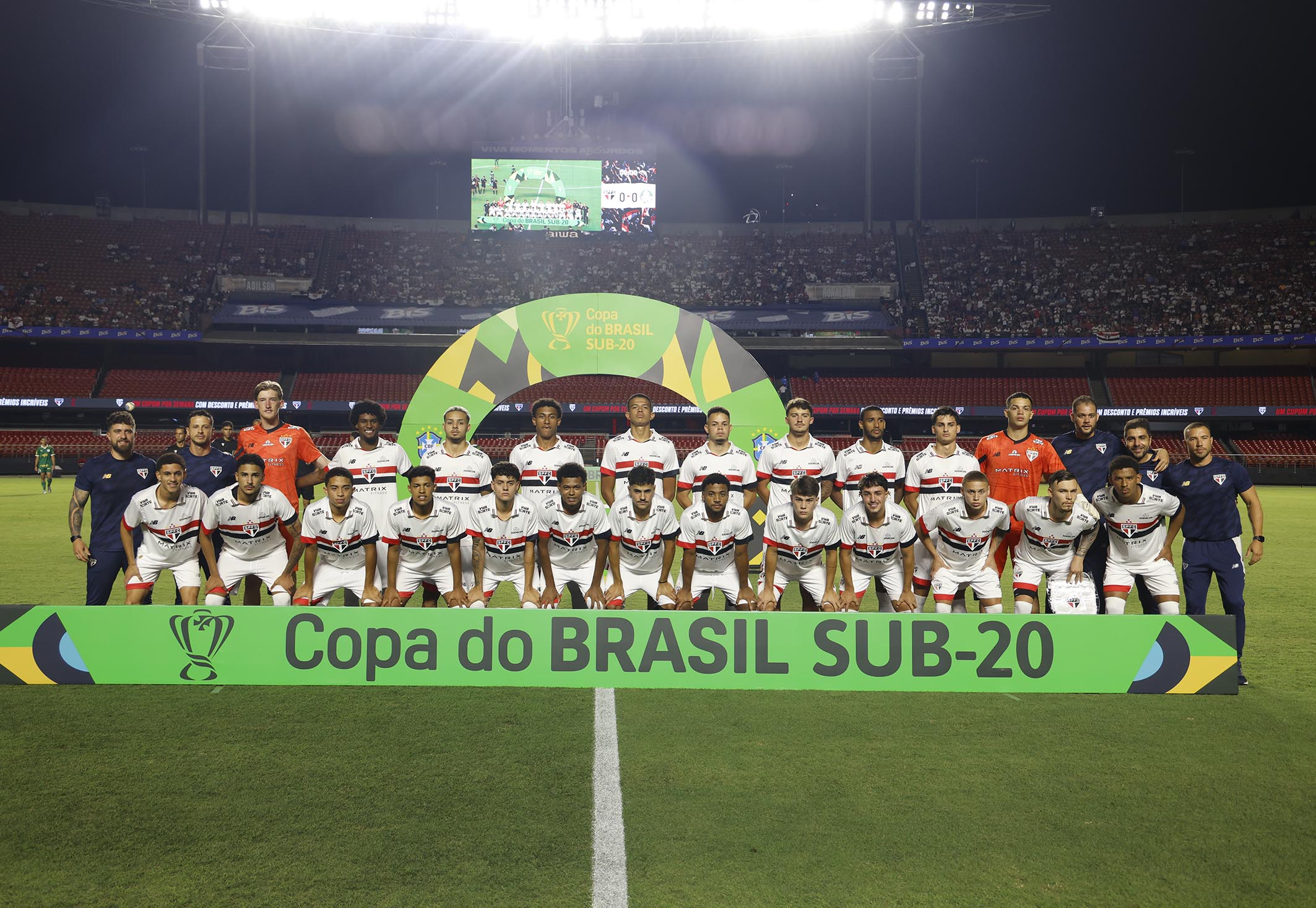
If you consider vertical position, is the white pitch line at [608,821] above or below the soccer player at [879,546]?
below

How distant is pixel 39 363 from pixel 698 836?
44332 millimetres

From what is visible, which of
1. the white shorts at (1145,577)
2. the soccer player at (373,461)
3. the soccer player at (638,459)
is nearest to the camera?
the white shorts at (1145,577)

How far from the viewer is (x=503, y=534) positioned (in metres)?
7.19

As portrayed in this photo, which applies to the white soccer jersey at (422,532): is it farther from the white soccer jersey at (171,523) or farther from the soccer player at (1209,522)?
the soccer player at (1209,522)

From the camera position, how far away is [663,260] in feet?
143

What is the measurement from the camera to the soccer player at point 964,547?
708cm

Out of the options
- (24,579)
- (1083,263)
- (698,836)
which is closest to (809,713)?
(698,836)

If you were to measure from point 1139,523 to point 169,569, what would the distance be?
780cm

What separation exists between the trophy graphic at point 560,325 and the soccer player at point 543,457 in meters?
2.64

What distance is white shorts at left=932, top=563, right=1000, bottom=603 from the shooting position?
7.14 meters

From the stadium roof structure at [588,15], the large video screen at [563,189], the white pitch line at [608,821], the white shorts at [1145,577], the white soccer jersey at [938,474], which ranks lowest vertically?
the white pitch line at [608,821]

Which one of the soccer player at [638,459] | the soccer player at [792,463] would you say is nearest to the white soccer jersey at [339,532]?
the soccer player at [638,459]

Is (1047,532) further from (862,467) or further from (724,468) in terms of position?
(724,468)

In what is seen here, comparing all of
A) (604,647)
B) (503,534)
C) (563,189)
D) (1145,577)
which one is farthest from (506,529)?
(563,189)
